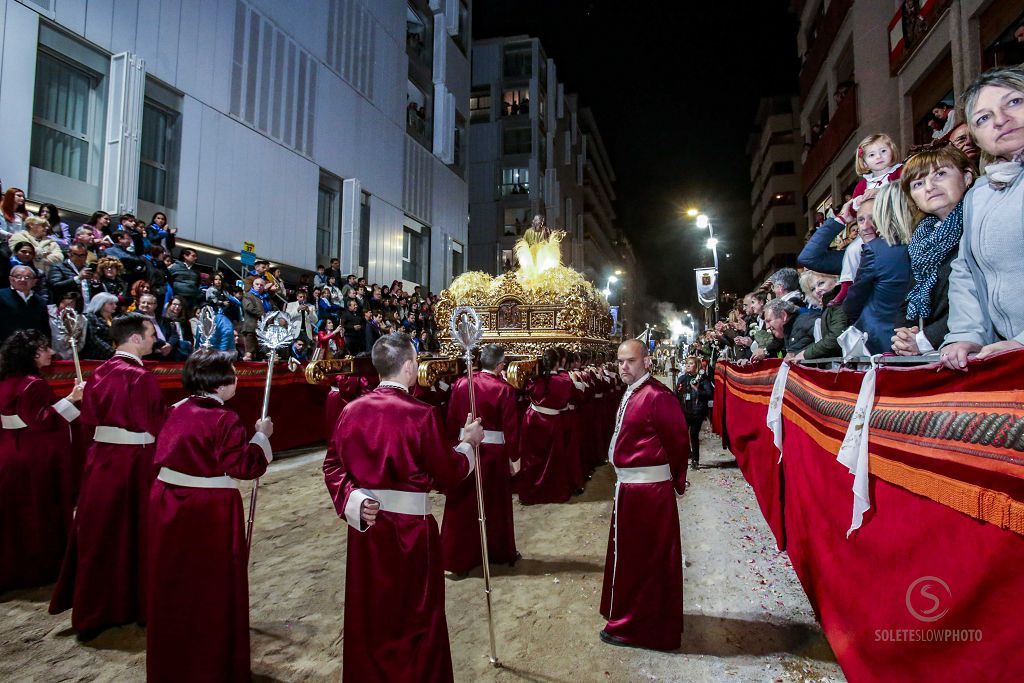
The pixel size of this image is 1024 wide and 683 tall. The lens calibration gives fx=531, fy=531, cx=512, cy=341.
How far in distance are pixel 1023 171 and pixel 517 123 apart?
103 feet

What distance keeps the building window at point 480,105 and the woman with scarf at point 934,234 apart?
31677 mm

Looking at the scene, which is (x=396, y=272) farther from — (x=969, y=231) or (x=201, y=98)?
(x=969, y=231)

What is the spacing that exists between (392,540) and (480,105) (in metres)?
33.3

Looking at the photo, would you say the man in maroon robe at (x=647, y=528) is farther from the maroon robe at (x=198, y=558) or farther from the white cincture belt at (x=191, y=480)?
the white cincture belt at (x=191, y=480)

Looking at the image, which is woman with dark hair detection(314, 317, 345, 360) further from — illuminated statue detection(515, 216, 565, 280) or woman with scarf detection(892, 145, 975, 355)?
woman with scarf detection(892, 145, 975, 355)

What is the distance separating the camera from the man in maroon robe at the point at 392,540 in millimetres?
2514

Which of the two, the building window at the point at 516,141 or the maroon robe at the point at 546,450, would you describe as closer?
the maroon robe at the point at 546,450

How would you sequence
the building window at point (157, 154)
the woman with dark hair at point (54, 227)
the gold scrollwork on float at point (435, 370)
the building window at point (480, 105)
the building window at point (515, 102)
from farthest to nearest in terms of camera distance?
1. the building window at point (480, 105)
2. the building window at point (515, 102)
3. the building window at point (157, 154)
4. the gold scrollwork on float at point (435, 370)
5. the woman with dark hair at point (54, 227)

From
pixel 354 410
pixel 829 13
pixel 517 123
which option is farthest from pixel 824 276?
pixel 517 123

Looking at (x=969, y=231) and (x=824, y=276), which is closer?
(x=969, y=231)

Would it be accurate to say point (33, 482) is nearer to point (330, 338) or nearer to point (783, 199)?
point (330, 338)

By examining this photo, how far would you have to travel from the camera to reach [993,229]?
1840mm

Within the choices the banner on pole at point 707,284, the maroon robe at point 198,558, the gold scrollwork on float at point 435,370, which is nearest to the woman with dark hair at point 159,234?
the gold scrollwork on float at point 435,370

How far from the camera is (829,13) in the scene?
1394cm
